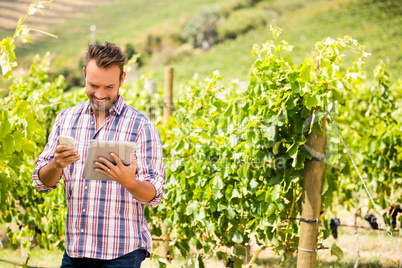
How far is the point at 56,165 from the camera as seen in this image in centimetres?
165

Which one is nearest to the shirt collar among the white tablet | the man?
the man

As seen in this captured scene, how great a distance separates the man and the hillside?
2335cm

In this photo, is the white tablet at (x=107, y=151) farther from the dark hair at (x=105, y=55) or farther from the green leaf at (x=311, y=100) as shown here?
the green leaf at (x=311, y=100)

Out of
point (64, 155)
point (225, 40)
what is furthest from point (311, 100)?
point (225, 40)

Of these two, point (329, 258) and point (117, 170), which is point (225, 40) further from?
point (117, 170)

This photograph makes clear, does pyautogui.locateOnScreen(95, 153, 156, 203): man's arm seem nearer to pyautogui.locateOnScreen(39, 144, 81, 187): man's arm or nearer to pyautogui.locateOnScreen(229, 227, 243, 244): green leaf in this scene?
pyautogui.locateOnScreen(39, 144, 81, 187): man's arm

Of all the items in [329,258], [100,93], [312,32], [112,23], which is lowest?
[329,258]

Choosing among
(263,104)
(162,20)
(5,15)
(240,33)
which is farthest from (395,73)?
(5,15)

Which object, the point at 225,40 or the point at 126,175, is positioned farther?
the point at 225,40

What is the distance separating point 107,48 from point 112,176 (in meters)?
0.48

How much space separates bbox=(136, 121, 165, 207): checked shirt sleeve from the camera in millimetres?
1681

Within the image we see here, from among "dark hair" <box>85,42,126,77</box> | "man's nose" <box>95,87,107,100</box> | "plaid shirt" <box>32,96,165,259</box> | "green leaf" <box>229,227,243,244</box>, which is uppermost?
"dark hair" <box>85,42,126,77</box>

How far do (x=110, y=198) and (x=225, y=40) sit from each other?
33922 millimetres

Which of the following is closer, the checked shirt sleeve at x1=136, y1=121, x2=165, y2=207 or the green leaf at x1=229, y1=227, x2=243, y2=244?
the checked shirt sleeve at x1=136, y1=121, x2=165, y2=207
